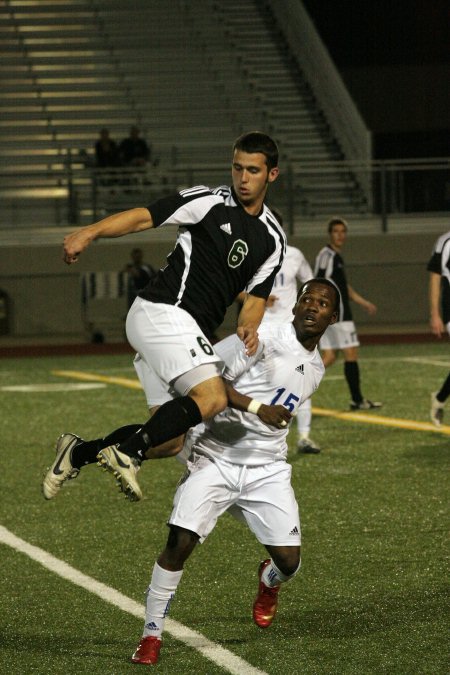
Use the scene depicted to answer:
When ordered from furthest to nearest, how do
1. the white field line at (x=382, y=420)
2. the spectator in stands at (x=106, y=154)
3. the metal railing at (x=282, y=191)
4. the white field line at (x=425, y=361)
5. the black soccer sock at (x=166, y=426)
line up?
the spectator in stands at (x=106, y=154) < the metal railing at (x=282, y=191) < the white field line at (x=425, y=361) < the white field line at (x=382, y=420) < the black soccer sock at (x=166, y=426)

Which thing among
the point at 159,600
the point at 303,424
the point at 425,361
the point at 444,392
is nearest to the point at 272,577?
the point at 159,600

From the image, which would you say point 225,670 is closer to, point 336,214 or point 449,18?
point 336,214

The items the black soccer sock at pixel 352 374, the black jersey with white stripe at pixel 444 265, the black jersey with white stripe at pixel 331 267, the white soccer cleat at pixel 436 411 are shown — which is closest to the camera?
the black jersey with white stripe at pixel 444 265

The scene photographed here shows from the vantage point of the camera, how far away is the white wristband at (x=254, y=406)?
507 centimetres

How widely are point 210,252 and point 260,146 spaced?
491 millimetres

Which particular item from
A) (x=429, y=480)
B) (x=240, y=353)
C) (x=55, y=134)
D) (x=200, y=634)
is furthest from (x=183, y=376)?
(x=55, y=134)

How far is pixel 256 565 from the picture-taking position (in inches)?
265

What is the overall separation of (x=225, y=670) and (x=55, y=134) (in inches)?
877

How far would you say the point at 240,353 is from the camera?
546 centimetres

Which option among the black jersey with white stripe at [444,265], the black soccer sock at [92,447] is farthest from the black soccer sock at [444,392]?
the black soccer sock at [92,447]

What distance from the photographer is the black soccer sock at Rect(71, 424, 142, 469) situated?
531cm

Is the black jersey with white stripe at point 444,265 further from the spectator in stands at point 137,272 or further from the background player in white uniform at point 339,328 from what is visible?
the spectator in stands at point 137,272

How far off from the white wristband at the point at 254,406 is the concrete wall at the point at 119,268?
17.4 metres

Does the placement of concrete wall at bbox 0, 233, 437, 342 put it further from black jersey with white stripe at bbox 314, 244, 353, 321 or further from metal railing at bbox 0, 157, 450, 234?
black jersey with white stripe at bbox 314, 244, 353, 321
